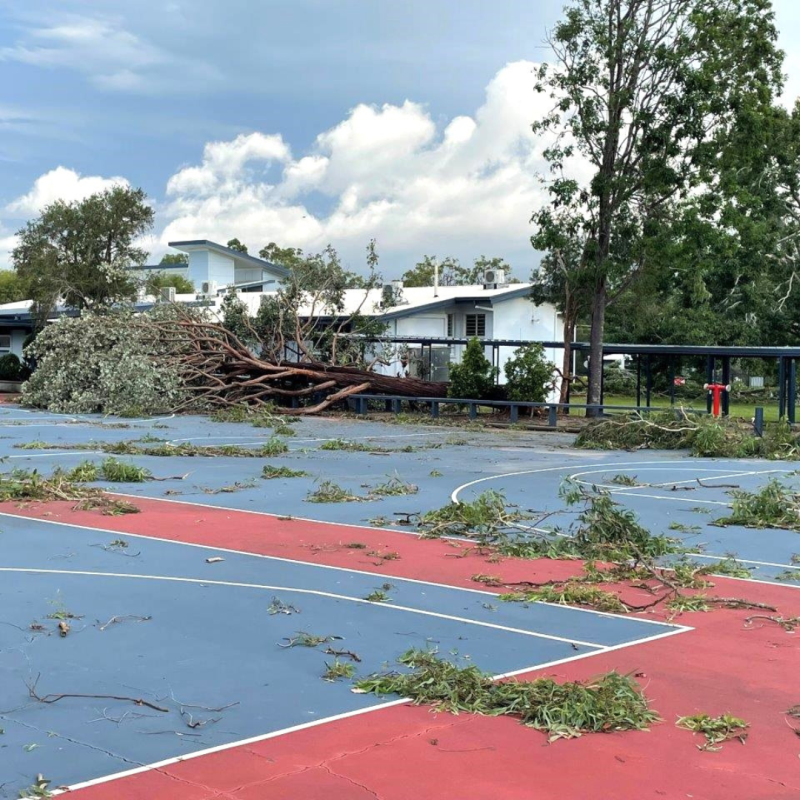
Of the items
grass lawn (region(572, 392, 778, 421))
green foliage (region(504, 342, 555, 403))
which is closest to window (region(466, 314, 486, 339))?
grass lawn (region(572, 392, 778, 421))

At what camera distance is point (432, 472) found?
19.4 meters

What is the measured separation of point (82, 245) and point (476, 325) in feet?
64.8

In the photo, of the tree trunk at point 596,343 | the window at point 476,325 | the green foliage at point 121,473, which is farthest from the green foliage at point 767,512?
the window at point 476,325

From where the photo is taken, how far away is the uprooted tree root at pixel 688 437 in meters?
23.9

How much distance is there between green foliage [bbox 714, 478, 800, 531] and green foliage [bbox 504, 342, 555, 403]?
62.1 feet

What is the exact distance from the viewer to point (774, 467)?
72.9 feet

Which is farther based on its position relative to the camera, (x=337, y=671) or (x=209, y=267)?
(x=209, y=267)

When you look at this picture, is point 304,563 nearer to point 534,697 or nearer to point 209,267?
point 534,697

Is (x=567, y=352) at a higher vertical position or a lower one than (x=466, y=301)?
lower

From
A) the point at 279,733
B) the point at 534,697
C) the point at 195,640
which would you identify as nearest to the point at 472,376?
the point at 195,640

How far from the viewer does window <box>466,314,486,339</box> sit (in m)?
44.2

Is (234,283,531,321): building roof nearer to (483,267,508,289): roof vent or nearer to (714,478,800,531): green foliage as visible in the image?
(483,267,508,289): roof vent

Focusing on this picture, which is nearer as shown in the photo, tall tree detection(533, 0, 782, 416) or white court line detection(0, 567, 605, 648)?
white court line detection(0, 567, 605, 648)

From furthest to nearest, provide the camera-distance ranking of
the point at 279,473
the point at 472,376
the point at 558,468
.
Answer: the point at 472,376
the point at 558,468
the point at 279,473
